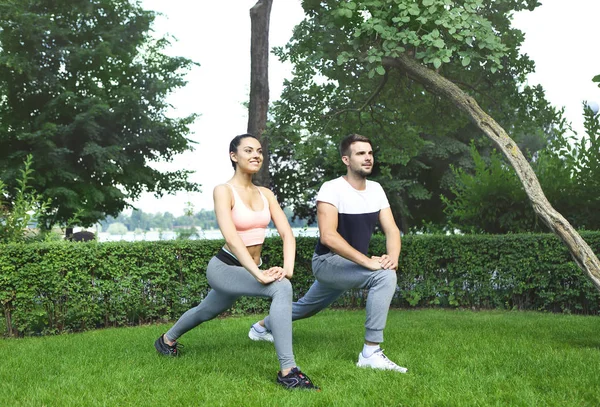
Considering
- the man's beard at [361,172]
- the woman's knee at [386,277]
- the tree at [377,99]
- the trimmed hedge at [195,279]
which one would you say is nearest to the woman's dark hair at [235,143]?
the man's beard at [361,172]

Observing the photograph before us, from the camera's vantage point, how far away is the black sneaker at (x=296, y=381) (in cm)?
450

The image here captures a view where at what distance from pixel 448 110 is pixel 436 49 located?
3.16m

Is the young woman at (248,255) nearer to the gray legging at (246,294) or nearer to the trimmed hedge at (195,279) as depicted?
the gray legging at (246,294)

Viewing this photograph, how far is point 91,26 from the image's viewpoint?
2533 centimetres

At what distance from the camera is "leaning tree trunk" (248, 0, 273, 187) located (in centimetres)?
1190

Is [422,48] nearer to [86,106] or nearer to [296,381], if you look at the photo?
[296,381]

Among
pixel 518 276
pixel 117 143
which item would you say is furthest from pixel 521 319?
pixel 117 143

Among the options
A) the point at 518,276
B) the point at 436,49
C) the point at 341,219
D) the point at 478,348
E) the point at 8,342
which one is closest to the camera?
the point at 341,219

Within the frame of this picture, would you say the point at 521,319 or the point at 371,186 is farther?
the point at 521,319

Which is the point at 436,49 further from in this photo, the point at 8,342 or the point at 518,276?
the point at 8,342

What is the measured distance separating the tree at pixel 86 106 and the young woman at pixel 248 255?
1739cm

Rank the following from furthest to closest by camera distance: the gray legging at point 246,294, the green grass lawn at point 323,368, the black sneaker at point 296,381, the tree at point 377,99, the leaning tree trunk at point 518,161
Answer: the tree at point 377,99 < the leaning tree trunk at point 518,161 < the gray legging at point 246,294 < the black sneaker at point 296,381 < the green grass lawn at point 323,368

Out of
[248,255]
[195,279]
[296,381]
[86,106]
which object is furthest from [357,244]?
[86,106]

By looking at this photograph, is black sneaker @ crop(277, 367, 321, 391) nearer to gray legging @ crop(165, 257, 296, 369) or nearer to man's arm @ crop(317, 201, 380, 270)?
gray legging @ crop(165, 257, 296, 369)
